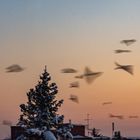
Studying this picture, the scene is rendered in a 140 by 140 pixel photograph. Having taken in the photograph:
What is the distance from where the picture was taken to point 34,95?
205ft

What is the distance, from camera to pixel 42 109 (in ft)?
203

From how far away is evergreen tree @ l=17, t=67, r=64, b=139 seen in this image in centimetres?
6016

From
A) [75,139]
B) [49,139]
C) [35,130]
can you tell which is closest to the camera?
[49,139]

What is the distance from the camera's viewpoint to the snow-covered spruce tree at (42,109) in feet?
197

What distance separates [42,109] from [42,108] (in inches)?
8.3

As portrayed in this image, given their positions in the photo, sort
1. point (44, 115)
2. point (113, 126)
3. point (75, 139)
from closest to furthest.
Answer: point (44, 115), point (75, 139), point (113, 126)

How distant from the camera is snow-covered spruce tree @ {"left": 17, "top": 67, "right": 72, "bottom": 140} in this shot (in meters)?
60.1

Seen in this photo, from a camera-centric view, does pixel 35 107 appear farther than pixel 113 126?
No

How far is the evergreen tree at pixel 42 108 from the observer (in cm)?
6016

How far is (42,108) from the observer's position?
203 feet

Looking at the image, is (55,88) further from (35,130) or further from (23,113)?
(35,130)

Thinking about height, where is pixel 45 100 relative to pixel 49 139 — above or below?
above

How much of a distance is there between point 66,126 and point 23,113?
4.78m

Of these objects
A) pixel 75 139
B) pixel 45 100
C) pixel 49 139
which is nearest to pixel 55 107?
pixel 45 100
